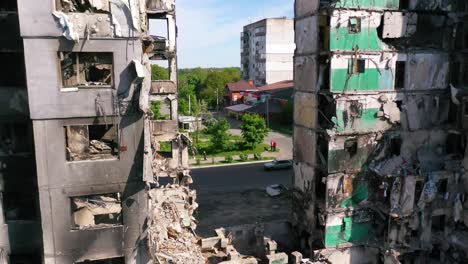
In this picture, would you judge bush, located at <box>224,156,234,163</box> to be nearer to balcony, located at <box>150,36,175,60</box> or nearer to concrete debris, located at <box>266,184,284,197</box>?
concrete debris, located at <box>266,184,284,197</box>

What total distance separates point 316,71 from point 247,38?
9068 centimetres

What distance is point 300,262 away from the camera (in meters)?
24.2

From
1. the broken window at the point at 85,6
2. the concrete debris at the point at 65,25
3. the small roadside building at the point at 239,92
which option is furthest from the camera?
the small roadside building at the point at 239,92

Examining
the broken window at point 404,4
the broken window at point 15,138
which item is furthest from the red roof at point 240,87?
the broken window at point 15,138

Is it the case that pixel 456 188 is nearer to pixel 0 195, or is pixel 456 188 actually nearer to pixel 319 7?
pixel 319 7

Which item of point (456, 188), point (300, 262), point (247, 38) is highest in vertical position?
point (247, 38)

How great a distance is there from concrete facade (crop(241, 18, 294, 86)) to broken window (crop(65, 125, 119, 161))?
A: 84943 mm

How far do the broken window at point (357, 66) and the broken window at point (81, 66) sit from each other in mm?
14377

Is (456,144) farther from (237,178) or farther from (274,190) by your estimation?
(237,178)

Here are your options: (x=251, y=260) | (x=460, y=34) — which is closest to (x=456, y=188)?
(x=460, y=34)

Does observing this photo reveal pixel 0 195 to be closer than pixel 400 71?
Yes

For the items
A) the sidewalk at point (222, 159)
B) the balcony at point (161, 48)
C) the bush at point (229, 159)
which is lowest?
the sidewalk at point (222, 159)

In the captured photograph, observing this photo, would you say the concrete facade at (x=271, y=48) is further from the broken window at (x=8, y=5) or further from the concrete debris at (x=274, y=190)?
the broken window at (x=8, y=5)

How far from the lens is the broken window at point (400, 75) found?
2467 centimetres
